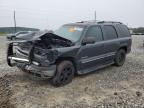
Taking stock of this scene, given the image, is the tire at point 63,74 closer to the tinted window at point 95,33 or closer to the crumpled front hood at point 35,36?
the crumpled front hood at point 35,36

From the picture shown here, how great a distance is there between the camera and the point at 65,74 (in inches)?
269

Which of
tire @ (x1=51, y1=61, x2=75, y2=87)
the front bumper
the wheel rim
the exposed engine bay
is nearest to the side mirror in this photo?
the exposed engine bay

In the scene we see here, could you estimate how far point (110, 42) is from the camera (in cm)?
849

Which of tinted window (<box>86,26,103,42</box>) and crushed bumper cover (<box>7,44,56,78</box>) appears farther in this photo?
tinted window (<box>86,26,103,42</box>)

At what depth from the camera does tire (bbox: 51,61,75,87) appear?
6570 millimetres

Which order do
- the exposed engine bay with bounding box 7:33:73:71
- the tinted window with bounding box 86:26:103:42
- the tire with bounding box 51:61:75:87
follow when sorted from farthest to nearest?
the tinted window with bounding box 86:26:103:42 < the tire with bounding box 51:61:75:87 < the exposed engine bay with bounding box 7:33:73:71

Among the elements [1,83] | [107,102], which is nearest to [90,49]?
[107,102]

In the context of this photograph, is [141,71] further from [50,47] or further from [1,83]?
[1,83]

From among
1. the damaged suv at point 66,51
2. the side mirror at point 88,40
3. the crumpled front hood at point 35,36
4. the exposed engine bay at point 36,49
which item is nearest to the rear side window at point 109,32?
the damaged suv at point 66,51

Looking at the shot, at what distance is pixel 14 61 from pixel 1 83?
730 millimetres

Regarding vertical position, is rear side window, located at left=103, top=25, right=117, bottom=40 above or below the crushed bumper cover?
above

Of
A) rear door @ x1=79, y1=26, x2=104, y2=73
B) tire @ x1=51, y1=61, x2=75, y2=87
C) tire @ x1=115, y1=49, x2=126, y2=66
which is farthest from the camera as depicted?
tire @ x1=115, y1=49, x2=126, y2=66

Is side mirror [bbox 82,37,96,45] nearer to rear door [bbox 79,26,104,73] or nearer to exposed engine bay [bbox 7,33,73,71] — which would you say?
rear door [bbox 79,26,104,73]

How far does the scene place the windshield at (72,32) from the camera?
7492mm
